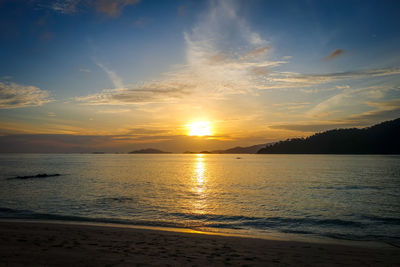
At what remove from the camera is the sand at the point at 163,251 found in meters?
10.6

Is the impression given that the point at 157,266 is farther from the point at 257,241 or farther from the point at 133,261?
the point at 257,241

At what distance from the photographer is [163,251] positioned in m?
12.1

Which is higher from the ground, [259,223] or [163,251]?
[163,251]

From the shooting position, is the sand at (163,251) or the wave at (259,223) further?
the wave at (259,223)

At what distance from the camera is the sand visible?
10.6 meters

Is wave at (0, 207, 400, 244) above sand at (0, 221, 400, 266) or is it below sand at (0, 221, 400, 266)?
below

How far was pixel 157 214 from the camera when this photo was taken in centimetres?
2478

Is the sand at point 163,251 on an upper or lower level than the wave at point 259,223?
upper

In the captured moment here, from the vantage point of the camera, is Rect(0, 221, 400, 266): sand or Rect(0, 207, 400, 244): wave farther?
Rect(0, 207, 400, 244): wave

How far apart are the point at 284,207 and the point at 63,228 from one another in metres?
22.4

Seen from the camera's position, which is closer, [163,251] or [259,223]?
[163,251]

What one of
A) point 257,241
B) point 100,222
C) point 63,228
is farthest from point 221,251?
point 100,222

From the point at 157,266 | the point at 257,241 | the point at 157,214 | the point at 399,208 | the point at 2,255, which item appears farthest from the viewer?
the point at 399,208

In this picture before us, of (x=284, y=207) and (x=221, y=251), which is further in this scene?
(x=284, y=207)
